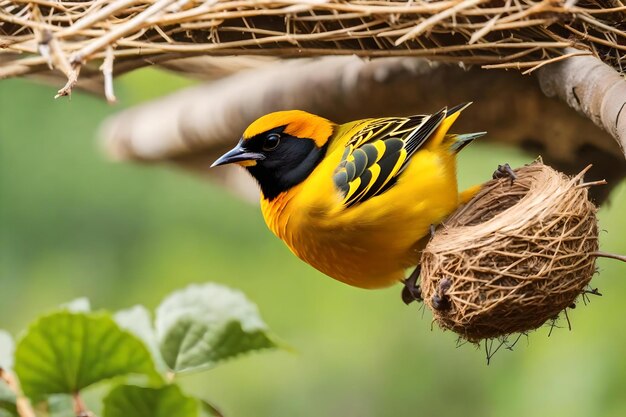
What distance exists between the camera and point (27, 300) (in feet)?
10.7

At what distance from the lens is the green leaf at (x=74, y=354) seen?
105 cm

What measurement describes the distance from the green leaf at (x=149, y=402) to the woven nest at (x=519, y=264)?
0.34 meters

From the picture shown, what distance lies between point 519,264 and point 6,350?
0.74 m

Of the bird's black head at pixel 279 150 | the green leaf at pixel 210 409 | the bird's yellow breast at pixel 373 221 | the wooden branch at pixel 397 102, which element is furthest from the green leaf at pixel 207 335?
the wooden branch at pixel 397 102

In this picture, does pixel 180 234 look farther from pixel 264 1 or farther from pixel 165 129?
pixel 264 1

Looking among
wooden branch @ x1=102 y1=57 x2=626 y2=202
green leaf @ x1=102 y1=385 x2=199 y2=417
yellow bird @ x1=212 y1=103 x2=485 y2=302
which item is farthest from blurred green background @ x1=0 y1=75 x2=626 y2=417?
green leaf @ x1=102 y1=385 x2=199 y2=417

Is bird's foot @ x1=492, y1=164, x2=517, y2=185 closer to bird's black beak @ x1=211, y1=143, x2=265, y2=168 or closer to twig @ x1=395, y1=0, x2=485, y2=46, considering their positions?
twig @ x1=395, y1=0, x2=485, y2=46

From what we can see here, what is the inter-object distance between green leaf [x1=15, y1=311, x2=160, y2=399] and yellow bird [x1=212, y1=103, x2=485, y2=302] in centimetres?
38

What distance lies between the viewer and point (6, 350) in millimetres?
1330

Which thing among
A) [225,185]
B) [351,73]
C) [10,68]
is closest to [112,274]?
[225,185]

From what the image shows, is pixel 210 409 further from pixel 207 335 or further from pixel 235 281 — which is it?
pixel 235 281

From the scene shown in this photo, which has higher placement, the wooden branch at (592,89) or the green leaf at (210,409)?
the wooden branch at (592,89)

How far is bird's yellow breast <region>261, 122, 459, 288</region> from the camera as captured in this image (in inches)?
52.0

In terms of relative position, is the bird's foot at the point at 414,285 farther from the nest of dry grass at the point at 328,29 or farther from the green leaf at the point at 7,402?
the green leaf at the point at 7,402
